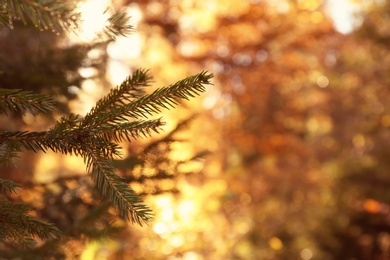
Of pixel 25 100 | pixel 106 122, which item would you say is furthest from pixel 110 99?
pixel 25 100

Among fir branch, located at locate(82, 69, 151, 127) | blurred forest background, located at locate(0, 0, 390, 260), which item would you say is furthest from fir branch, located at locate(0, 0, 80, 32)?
blurred forest background, located at locate(0, 0, 390, 260)

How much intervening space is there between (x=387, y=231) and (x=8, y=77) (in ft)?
34.1

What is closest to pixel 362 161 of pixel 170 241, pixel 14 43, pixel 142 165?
pixel 170 241

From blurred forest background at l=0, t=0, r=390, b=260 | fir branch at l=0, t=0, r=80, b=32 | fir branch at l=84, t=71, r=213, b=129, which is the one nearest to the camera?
fir branch at l=0, t=0, r=80, b=32

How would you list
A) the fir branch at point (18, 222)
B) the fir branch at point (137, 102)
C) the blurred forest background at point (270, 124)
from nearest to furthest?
the fir branch at point (137, 102) → the fir branch at point (18, 222) → the blurred forest background at point (270, 124)

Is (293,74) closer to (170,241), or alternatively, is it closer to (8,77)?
(170,241)

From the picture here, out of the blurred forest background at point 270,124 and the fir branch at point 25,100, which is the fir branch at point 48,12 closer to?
the fir branch at point 25,100

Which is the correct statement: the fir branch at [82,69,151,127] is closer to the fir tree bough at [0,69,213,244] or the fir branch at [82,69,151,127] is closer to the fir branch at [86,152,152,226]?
the fir tree bough at [0,69,213,244]

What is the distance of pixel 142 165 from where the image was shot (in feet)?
8.67

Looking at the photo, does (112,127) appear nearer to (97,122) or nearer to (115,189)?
(97,122)

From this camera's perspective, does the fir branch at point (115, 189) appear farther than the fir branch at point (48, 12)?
Yes

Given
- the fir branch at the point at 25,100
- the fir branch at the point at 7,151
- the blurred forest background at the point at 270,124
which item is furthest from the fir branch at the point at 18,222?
the blurred forest background at the point at 270,124

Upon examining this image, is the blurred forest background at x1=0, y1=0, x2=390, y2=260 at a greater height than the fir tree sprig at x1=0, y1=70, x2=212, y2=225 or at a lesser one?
greater

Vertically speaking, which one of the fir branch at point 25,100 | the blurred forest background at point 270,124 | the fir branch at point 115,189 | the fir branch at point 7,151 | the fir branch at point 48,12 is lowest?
the fir branch at point 115,189
